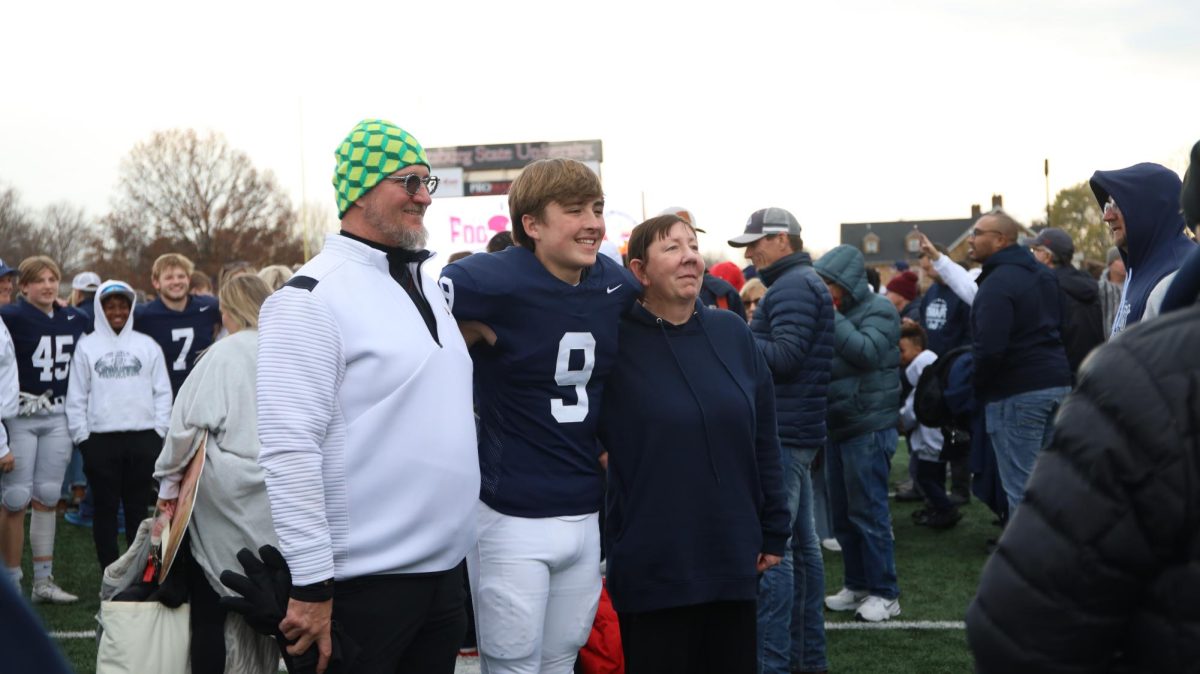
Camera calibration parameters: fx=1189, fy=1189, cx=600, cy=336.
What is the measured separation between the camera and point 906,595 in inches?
302

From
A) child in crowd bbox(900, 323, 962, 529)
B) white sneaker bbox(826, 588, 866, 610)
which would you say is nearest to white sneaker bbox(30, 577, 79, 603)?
white sneaker bbox(826, 588, 866, 610)

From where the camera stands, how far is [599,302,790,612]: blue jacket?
387cm

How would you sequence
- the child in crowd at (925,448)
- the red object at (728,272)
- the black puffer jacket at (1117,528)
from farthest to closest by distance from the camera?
the child in crowd at (925,448) < the red object at (728,272) < the black puffer jacket at (1117,528)

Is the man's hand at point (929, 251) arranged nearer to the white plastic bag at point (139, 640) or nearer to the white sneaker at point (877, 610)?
the white sneaker at point (877, 610)

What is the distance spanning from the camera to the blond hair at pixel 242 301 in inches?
194

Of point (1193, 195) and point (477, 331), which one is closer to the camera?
point (1193, 195)

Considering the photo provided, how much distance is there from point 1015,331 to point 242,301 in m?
4.52

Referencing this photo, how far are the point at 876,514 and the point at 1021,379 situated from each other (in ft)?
3.87

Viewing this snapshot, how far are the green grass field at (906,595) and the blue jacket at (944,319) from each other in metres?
1.52

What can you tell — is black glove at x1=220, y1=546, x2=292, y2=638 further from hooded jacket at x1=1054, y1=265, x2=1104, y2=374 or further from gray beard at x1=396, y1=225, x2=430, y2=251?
hooded jacket at x1=1054, y1=265, x2=1104, y2=374

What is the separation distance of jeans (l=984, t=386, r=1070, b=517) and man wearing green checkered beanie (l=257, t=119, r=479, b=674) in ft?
15.2

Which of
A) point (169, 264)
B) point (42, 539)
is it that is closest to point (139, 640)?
point (42, 539)

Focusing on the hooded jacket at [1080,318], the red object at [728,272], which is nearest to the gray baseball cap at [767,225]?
the red object at [728,272]

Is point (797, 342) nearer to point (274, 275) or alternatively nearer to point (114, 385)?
point (274, 275)
